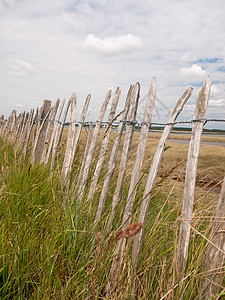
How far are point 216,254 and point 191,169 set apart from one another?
17.6 inches

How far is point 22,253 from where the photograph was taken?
5.15ft

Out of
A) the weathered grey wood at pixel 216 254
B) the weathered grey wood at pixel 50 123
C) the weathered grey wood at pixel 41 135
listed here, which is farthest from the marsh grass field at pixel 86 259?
the weathered grey wood at pixel 41 135

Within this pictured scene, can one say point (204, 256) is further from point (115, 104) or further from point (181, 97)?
point (115, 104)

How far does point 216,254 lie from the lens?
1273mm

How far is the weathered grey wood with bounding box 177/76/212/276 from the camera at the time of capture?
54.6 inches

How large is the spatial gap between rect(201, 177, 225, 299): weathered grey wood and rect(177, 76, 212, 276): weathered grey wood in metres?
0.14

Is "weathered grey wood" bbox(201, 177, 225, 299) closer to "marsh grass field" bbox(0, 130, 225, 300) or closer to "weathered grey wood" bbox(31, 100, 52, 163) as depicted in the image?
"marsh grass field" bbox(0, 130, 225, 300)

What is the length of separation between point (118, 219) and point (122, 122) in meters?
0.78

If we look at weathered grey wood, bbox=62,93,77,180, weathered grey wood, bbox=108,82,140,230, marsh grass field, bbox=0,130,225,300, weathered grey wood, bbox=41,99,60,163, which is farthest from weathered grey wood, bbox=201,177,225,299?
weathered grey wood, bbox=41,99,60,163

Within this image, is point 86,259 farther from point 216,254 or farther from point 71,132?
point 71,132

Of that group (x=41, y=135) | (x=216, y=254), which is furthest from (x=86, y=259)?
(x=41, y=135)

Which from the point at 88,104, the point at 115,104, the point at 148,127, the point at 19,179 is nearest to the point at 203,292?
the point at 148,127

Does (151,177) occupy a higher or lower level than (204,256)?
higher

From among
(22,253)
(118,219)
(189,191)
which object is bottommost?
(22,253)
